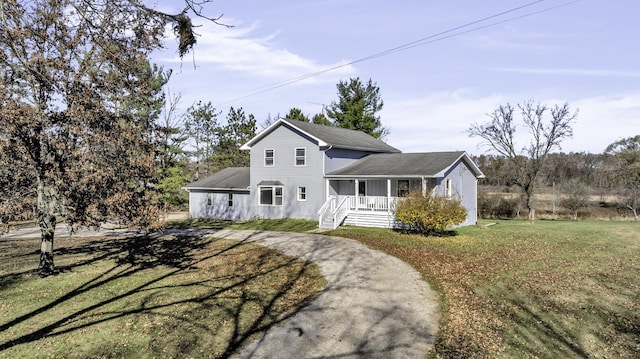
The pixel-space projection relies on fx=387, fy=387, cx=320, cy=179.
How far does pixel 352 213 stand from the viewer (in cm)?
2447

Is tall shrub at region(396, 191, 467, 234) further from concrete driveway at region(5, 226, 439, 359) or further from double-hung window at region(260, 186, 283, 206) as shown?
double-hung window at region(260, 186, 283, 206)

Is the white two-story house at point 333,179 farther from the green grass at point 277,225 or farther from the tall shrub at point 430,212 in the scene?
the tall shrub at point 430,212

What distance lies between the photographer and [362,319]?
28.6ft

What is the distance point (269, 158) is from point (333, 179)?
17.7 ft

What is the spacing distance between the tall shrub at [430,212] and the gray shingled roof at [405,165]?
8.01ft

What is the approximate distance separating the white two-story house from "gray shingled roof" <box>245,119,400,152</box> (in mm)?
97

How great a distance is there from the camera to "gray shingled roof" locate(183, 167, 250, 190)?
99.7 feet

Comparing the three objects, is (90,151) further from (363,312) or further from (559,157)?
(559,157)

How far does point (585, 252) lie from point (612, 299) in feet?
21.5

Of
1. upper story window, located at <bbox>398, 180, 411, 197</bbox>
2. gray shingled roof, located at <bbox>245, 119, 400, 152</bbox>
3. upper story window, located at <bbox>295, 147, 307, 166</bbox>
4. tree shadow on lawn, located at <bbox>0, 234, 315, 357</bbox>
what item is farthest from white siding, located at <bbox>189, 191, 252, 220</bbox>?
upper story window, located at <bbox>398, 180, 411, 197</bbox>

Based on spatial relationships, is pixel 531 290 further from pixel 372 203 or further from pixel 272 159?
pixel 272 159

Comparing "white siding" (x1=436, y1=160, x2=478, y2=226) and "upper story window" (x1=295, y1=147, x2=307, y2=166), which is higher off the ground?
"upper story window" (x1=295, y1=147, x2=307, y2=166)

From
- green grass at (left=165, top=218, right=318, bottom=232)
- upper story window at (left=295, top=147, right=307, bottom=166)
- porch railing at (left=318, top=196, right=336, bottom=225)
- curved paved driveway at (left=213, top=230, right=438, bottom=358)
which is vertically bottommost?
curved paved driveway at (left=213, top=230, right=438, bottom=358)

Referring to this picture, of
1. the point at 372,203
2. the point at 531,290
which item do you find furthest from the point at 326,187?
the point at 531,290
